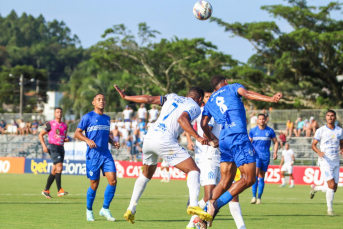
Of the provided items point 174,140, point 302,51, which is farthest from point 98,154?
point 302,51

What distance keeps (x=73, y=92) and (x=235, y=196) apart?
78.9m

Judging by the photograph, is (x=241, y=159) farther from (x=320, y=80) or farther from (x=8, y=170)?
(x=320, y=80)

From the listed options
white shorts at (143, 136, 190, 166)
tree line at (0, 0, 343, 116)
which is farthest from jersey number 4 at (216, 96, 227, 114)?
tree line at (0, 0, 343, 116)

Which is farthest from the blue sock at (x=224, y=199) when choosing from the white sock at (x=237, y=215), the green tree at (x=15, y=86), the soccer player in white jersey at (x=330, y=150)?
the green tree at (x=15, y=86)

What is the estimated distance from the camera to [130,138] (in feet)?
108

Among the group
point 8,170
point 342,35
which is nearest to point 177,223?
point 8,170

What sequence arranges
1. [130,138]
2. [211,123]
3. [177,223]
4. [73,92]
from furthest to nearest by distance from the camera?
[73,92]
[130,138]
[211,123]
[177,223]

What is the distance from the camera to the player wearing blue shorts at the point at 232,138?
790cm

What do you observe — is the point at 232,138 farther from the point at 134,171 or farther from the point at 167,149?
the point at 134,171

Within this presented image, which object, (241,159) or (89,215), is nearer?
(241,159)

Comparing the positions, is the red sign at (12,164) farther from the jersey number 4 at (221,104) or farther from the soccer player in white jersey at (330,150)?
the jersey number 4 at (221,104)

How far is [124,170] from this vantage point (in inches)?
1181

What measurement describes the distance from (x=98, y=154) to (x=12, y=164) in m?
23.9

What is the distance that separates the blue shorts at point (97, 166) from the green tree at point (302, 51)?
106 feet
